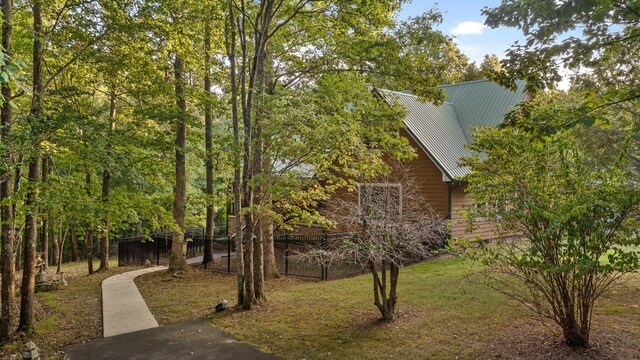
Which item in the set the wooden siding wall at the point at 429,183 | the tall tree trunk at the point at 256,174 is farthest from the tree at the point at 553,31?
the wooden siding wall at the point at 429,183

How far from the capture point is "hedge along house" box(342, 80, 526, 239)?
1495cm

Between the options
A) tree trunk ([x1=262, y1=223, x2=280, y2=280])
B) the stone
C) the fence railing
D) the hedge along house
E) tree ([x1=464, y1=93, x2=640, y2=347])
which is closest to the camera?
tree ([x1=464, y1=93, x2=640, y2=347])

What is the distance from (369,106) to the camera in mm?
10273

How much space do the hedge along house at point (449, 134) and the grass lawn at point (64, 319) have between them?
8867mm

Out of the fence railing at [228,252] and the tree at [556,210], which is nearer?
the tree at [556,210]

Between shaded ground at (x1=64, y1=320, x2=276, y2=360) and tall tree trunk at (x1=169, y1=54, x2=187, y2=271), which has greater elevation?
tall tree trunk at (x1=169, y1=54, x2=187, y2=271)

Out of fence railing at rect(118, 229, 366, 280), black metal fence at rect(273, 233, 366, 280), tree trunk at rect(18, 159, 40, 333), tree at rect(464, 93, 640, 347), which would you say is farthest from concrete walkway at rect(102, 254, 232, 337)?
tree at rect(464, 93, 640, 347)

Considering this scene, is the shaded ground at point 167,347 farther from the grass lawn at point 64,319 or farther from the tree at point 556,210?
the tree at point 556,210

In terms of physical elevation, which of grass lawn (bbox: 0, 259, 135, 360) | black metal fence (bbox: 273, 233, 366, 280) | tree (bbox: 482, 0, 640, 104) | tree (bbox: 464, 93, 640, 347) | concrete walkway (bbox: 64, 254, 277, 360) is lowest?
grass lawn (bbox: 0, 259, 135, 360)

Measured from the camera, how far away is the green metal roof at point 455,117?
609 inches

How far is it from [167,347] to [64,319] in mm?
3442

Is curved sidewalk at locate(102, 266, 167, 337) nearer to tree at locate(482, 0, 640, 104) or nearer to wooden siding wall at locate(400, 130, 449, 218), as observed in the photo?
tree at locate(482, 0, 640, 104)

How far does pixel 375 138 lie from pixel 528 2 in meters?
5.25

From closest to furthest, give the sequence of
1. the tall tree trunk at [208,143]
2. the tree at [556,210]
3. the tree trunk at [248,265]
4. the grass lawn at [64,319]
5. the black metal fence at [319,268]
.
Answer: the tree at [556,210], the grass lawn at [64,319], the tree trunk at [248,265], the tall tree trunk at [208,143], the black metal fence at [319,268]
